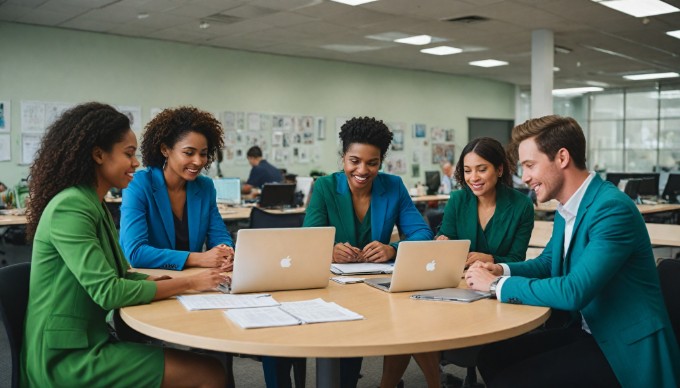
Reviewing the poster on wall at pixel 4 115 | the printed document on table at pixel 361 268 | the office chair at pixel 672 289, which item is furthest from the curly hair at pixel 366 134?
the poster on wall at pixel 4 115

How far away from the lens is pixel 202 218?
2.98 meters

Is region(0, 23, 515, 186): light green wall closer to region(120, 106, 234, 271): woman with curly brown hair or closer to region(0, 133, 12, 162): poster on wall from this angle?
region(0, 133, 12, 162): poster on wall

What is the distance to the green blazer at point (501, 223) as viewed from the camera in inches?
120

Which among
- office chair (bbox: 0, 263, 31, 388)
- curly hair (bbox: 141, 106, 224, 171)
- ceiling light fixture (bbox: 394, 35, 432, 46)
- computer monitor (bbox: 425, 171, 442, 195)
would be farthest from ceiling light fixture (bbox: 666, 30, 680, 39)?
office chair (bbox: 0, 263, 31, 388)

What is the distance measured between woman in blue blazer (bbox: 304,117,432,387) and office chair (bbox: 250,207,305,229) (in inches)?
61.4

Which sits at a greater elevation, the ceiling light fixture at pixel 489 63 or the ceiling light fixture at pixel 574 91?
the ceiling light fixture at pixel 489 63

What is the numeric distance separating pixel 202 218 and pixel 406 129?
10912 millimetres

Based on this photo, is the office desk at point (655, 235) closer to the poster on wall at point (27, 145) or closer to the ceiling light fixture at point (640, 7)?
the ceiling light fixture at point (640, 7)

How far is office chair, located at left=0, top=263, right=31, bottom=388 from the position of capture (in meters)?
1.96

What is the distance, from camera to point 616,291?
2.02 meters

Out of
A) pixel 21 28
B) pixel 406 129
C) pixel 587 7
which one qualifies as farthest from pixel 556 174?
pixel 406 129

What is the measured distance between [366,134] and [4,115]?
718 cm

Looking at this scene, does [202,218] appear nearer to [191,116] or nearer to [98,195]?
[191,116]

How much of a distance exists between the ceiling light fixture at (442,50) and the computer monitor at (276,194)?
4.50 metres
